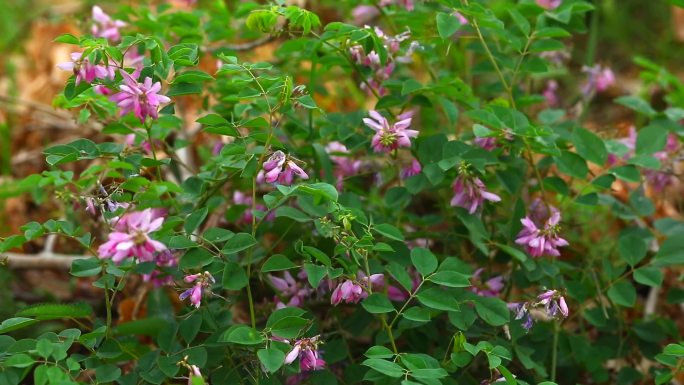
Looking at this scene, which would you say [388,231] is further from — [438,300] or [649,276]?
[649,276]

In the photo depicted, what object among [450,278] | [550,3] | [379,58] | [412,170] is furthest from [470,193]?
[550,3]

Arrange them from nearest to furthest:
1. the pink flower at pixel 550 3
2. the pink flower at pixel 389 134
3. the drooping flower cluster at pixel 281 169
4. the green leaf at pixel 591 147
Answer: the drooping flower cluster at pixel 281 169
the pink flower at pixel 389 134
the green leaf at pixel 591 147
the pink flower at pixel 550 3

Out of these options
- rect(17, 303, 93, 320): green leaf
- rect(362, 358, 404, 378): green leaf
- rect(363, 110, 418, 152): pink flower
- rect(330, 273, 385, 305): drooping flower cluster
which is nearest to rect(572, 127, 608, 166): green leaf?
rect(363, 110, 418, 152): pink flower

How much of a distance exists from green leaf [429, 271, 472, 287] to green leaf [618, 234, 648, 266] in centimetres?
57

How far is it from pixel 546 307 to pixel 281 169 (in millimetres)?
645

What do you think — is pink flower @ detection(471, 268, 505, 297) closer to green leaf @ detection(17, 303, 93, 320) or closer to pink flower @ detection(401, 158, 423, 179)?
pink flower @ detection(401, 158, 423, 179)

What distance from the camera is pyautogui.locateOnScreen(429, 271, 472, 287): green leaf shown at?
5.81 ft

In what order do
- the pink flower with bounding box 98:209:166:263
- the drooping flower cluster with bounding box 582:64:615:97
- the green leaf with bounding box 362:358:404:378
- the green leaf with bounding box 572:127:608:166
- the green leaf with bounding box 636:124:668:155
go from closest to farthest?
the pink flower with bounding box 98:209:166:263 → the green leaf with bounding box 362:358:404:378 → the green leaf with bounding box 572:127:608:166 → the green leaf with bounding box 636:124:668:155 → the drooping flower cluster with bounding box 582:64:615:97

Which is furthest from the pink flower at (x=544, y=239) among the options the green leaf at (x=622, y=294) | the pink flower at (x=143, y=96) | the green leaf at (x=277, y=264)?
the pink flower at (x=143, y=96)

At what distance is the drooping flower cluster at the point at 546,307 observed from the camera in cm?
180

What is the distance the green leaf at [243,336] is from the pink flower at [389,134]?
55 centimetres

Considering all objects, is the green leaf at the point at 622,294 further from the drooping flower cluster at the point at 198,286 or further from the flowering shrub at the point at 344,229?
the drooping flower cluster at the point at 198,286

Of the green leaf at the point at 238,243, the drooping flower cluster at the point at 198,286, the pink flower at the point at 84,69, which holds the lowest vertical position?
the drooping flower cluster at the point at 198,286

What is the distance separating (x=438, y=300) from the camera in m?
1.80
